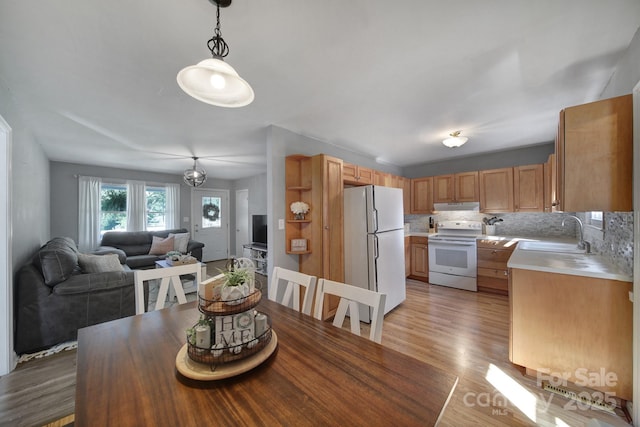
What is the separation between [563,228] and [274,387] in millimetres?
5243

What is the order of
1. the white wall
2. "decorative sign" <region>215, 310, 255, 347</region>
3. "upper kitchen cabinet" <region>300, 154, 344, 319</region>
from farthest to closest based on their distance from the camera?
"upper kitchen cabinet" <region>300, 154, 344, 319</region>
the white wall
"decorative sign" <region>215, 310, 255, 347</region>

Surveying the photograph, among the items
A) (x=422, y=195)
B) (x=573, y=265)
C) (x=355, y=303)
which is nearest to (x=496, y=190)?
(x=422, y=195)

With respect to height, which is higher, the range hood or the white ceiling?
the white ceiling

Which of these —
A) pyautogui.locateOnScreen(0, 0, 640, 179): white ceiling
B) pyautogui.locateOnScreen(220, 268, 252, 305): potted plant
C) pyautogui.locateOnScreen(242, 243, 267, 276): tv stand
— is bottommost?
pyautogui.locateOnScreen(242, 243, 267, 276): tv stand

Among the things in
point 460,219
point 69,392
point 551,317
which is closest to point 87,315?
point 69,392

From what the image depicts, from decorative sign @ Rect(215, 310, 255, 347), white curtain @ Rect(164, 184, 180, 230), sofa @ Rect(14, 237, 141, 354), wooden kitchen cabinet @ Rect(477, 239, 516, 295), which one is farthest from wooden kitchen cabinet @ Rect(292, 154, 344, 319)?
white curtain @ Rect(164, 184, 180, 230)

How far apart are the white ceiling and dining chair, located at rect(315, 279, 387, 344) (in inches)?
60.4

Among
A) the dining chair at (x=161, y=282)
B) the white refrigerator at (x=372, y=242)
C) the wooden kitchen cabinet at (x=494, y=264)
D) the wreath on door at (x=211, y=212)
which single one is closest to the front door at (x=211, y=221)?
the wreath on door at (x=211, y=212)

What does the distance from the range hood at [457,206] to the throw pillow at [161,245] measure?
5920mm

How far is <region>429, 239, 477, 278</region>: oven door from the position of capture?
13.1 feet

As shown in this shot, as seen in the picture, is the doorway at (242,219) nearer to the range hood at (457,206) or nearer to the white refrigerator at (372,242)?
the white refrigerator at (372,242)

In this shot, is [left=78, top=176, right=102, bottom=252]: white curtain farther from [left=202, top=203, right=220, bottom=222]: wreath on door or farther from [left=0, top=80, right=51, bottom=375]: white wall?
[left=202, top=203, right=220, bottom=222]: wreath on door

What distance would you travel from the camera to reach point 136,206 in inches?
217

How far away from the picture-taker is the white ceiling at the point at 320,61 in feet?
4.17
